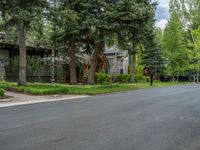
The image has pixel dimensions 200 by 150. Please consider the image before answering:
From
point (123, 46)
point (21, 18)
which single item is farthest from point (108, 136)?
point (123, 46)

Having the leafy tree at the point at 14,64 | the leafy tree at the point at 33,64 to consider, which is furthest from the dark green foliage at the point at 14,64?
the leafy tree at the point at 33,64

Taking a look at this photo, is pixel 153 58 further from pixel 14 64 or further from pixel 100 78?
pixel 14 64

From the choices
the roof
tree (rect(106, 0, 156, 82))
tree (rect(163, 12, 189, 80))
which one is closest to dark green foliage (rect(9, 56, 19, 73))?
the roof

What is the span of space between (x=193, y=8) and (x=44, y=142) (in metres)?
58.7


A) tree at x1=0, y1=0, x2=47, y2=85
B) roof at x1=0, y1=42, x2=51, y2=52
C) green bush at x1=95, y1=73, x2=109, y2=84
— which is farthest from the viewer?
green bush at x1=95, y1=73, x2=109, y2=84

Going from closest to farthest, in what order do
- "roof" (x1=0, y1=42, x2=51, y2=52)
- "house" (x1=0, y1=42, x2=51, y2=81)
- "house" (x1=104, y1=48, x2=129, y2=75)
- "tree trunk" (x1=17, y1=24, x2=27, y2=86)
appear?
"tree trunk" (x1=17, y1=24, x2=27, y2=86)
"house" (x1=0, y1=42, x2=51, y2=81)
"roof" (x1=0, y1=42, x2=51, y2=52)
"house" (x1=104, y1=48, x2=129, y2=75)

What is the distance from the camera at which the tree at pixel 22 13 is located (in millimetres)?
19062

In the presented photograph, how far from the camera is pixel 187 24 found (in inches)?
2375

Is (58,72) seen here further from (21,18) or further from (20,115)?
(20,115)

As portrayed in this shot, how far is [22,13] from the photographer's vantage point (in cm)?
1867

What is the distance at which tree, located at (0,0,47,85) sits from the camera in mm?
19062

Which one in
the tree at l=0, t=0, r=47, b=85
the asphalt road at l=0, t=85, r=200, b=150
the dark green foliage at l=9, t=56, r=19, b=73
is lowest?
the asphalt road at l=0, t=85, r=200, b=150

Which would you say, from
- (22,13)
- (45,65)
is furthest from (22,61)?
(45,65)

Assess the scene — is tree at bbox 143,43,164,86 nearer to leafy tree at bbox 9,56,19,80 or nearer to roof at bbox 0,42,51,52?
roof at bbox 0,42,51,52
